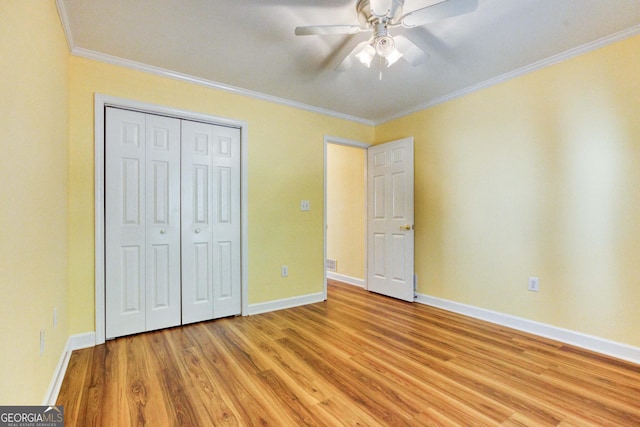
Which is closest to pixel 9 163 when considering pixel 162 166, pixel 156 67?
pixel 162 166

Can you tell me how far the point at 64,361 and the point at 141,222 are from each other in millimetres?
1098

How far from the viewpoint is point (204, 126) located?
2869 millimetres

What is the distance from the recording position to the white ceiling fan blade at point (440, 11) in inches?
59.6

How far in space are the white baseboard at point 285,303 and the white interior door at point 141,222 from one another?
0.76m

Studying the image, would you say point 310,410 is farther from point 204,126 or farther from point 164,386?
point 204,126

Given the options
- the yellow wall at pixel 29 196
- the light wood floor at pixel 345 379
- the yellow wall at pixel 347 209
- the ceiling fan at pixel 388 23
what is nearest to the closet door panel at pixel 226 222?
the light wood floor at pixel 345 379

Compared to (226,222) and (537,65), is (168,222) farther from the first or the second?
(537,65)

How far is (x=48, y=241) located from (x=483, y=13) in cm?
293

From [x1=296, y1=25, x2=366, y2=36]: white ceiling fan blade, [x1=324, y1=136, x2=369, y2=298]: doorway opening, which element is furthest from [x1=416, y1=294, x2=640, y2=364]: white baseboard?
[x1=296, y1=25, x2=366, y2=36]: white ceiling fan blade

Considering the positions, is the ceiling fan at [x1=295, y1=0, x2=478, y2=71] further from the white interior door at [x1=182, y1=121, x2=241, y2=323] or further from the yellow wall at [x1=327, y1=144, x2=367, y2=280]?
the yellow wall at [x1=327, y1=144, x2=367, y2=280]

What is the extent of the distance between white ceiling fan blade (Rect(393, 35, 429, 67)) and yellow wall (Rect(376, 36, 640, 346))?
1.26m

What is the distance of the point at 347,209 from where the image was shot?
4551mm

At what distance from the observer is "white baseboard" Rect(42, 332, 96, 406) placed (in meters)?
1.59

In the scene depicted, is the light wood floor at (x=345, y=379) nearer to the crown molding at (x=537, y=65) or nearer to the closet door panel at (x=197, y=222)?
the closet door panel at (x=197, y=222)
